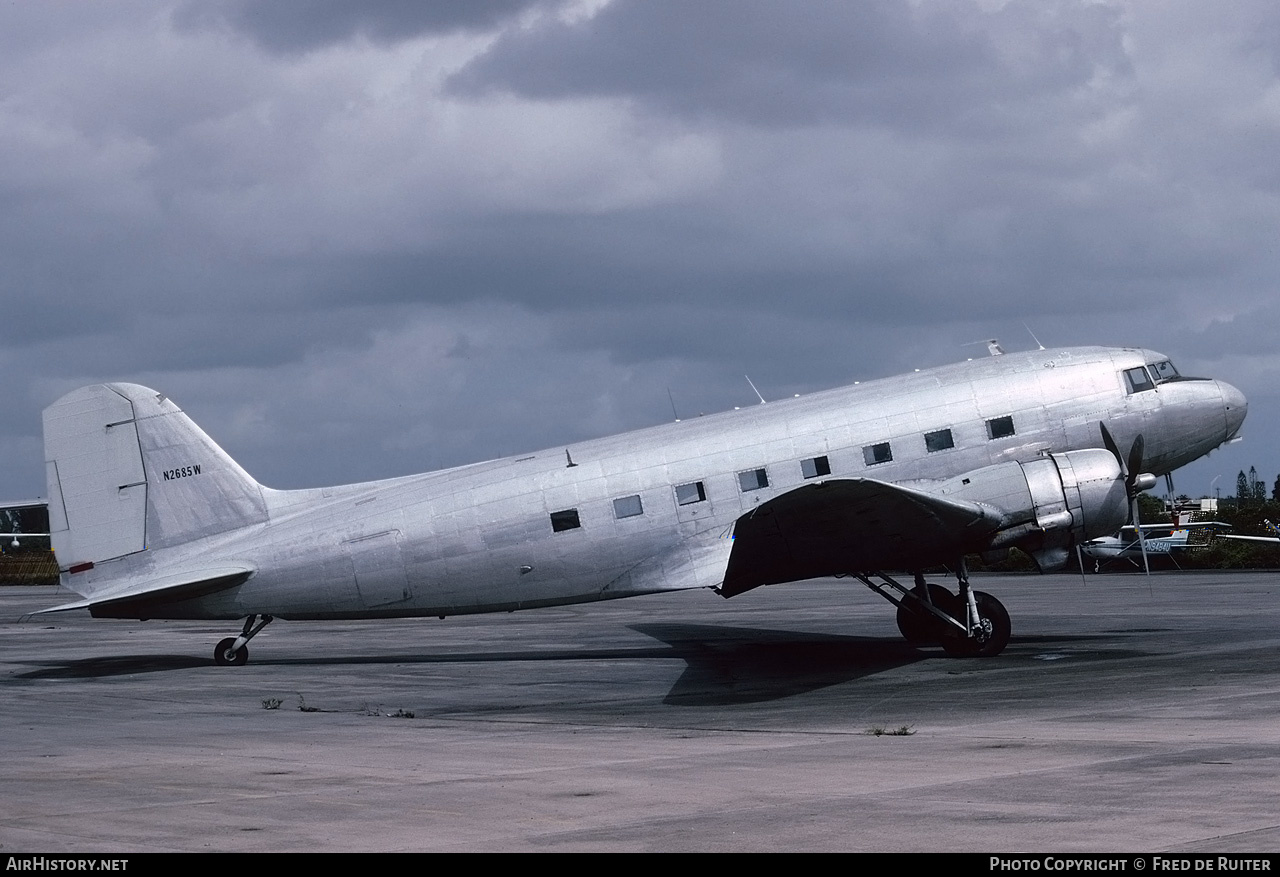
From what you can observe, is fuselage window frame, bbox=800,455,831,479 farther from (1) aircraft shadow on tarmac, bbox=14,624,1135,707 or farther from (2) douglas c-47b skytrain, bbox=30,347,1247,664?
(1) aircraft shadow on tarmac, bbox=14,624,1135,707

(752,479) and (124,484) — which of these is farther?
(124,484)

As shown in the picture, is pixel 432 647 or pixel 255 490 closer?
pixel 255 490

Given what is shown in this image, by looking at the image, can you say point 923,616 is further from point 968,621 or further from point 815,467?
point 815,467

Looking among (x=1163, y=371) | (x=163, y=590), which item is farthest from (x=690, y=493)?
(x=163, y=590)

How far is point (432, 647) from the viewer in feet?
86.8

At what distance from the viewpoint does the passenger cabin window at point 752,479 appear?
21000mm

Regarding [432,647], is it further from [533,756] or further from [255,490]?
[533,756]

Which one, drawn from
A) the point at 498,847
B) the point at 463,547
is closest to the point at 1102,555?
the point at 463,547

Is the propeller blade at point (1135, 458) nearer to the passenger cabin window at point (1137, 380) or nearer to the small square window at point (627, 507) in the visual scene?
the passenger cabin window at point (1137, 380)

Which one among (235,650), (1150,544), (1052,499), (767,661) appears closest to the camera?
(1052,499)

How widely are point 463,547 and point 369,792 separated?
10.4 meters

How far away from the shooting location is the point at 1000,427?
68.9 feet

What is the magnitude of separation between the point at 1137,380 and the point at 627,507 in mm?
8459
